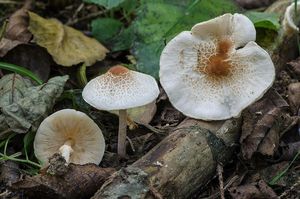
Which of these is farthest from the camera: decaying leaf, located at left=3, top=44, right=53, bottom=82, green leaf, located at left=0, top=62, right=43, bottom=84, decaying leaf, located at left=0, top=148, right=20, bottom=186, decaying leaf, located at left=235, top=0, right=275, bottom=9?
decaying leaf, located at left=235, top=0, right=275, bottom=9

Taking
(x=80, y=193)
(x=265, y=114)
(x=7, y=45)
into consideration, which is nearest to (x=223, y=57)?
(x=265, y=114)

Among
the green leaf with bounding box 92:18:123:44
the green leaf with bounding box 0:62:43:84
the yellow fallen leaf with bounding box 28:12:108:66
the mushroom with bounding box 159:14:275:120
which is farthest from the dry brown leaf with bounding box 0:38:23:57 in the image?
the mushroom with bounding box 159:14:275:120

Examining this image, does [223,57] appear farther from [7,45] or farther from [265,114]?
[7,45]

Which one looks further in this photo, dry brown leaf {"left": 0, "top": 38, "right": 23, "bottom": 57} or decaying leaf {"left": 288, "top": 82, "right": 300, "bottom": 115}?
dry brown leaf {"left": 0, "top": 38, "right": 23, "bottom": 57}

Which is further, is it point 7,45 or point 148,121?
point 7,45

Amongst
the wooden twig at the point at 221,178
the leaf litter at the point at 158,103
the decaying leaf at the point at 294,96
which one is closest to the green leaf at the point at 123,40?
the leaf litter at the point at 158,103

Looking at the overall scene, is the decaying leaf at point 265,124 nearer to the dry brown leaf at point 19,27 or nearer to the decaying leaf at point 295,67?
the decaying leaf at point 295,67

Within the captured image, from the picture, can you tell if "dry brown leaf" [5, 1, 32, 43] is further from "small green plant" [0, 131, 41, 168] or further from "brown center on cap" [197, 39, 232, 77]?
"brown center on cap" [197, 39, 232, 77]
